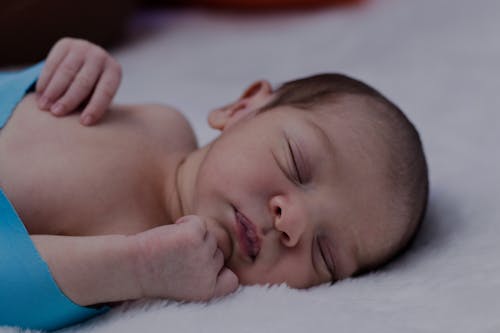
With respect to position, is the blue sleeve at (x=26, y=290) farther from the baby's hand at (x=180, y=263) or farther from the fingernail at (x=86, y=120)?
the fingernail at (x=86, y=120)

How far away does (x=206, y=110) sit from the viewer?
6.12 feet

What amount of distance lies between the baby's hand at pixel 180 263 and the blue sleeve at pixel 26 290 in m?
0.10

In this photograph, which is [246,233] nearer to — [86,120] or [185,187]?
[185,187]

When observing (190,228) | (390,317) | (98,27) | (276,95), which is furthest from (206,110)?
(390,317)

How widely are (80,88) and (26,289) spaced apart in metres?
0.42

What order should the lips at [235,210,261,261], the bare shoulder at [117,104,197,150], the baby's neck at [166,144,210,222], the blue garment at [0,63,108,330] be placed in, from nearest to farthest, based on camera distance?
the blue garment at [0,63,108,330]
the lips at [235,210,261,261]
the baby's neck at [166,144,210,222]
the bare shoulder at [117,104,197,150]

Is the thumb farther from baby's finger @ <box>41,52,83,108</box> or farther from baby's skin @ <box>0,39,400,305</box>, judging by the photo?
baby's finger @ <box>41,52,83,108</box>

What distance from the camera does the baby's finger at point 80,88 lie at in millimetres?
1280

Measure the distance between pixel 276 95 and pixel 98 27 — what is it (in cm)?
115

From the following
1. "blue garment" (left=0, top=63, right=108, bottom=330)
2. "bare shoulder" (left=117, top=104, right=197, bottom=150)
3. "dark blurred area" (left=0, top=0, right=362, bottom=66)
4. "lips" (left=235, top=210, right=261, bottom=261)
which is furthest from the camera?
"dark blurred area" (left=0, top=0, right=362, bottom=66)

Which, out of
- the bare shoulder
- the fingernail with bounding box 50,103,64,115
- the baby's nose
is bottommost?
the baby's nose

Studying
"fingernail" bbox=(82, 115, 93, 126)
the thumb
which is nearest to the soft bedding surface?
the thumb

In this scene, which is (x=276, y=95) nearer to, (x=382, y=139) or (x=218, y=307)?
(x=382, y=139)

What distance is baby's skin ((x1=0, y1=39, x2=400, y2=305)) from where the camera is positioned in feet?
3.40
